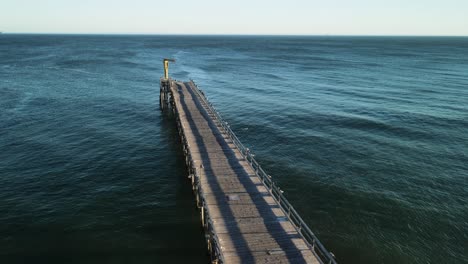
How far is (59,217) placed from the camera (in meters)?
28.2

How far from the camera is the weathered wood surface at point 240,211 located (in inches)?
780

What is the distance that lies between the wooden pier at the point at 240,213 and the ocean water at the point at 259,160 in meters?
3.46

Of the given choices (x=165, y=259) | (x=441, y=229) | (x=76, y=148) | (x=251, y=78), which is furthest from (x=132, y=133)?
(x=251, y=78)

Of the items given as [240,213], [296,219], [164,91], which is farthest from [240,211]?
[164,91]

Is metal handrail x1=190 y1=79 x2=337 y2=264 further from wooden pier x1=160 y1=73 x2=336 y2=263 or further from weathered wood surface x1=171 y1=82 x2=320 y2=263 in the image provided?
weathered wood surface x1=171 y1=82 x2=320 y2=263

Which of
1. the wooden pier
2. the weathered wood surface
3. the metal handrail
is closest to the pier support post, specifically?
the metal handrail

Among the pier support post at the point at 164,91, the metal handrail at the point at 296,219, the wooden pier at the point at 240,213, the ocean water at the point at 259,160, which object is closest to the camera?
the metal handrail at the point at 296,219

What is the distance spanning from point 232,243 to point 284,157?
21.8 metres

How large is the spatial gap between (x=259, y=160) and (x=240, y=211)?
17044 millimetres

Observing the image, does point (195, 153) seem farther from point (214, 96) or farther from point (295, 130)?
point (214, 96)

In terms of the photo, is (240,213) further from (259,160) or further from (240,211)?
(259,160)

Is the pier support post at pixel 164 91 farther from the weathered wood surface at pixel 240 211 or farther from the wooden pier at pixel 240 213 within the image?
the weathered wood surface at pixel 240 211

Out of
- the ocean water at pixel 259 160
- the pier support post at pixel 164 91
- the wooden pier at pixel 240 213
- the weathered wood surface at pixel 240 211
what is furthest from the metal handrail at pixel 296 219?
the pier support post at pixel 164 91

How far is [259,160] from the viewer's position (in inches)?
1592
